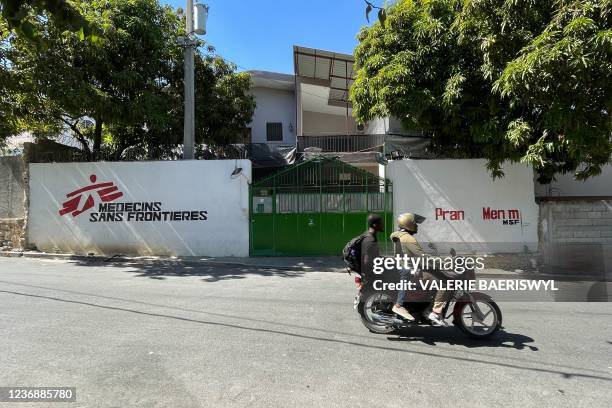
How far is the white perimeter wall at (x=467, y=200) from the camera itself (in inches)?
456

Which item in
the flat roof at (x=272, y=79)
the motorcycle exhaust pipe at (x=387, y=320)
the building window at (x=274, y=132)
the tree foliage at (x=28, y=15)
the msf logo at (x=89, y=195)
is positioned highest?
the flat roof at (x=272, y=79)

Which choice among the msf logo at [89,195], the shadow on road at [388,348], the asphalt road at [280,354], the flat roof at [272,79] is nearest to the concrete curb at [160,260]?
the msf logo at [89,195]

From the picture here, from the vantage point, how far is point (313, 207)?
500 inches

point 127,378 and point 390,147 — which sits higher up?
point 390,147

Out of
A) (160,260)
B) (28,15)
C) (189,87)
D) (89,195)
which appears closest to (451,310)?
(28,15)

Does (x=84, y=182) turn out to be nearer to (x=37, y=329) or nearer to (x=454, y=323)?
(x=37, y=329)

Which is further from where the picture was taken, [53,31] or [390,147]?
[390,147]

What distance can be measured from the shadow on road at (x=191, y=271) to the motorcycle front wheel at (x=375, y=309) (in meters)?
4.76

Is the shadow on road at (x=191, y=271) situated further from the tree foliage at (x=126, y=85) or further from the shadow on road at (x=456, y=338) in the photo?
the shadow on road at (x=456, y=338)

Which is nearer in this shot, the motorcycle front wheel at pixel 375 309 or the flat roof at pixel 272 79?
the motorcycle front wheel at pixel 375 309

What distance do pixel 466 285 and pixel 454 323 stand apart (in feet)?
1.61

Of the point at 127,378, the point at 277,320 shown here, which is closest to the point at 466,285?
the point at 277,320

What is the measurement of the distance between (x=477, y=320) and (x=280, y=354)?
2.31 metres

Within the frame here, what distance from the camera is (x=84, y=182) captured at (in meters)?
13.5
